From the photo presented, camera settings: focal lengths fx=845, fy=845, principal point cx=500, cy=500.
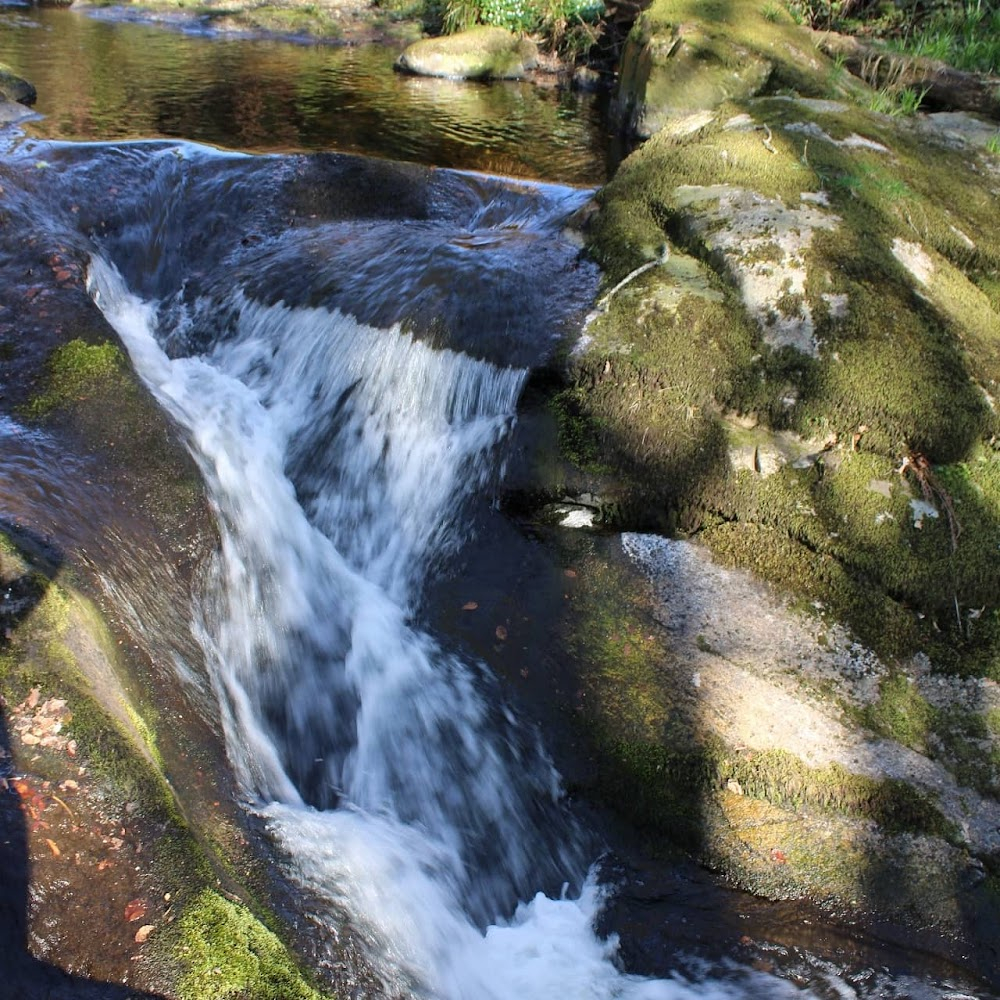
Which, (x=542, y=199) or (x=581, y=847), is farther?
(x=542, y=199)

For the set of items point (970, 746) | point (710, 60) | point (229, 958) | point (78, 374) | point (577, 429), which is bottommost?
point (970, 746)

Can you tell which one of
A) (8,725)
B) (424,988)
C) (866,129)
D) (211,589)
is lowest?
(424,988)

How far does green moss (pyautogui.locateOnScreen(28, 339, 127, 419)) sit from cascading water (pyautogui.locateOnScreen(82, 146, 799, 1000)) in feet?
1.45

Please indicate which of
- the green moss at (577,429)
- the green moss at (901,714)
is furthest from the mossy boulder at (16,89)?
the green moss at (901,714)

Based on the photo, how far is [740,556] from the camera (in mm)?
3684

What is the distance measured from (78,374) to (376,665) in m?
1.73

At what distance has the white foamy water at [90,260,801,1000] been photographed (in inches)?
104

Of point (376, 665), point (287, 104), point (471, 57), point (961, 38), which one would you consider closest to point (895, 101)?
point (961, 38)

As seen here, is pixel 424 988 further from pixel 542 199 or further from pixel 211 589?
pixel 542 199

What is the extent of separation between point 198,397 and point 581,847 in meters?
3.14

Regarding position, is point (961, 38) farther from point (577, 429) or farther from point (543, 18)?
point (577, 429)

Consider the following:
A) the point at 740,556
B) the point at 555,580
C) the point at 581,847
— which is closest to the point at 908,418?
the point at 740,556

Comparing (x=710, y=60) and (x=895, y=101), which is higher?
(x=710, y=60)

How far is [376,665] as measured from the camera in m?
3.60
